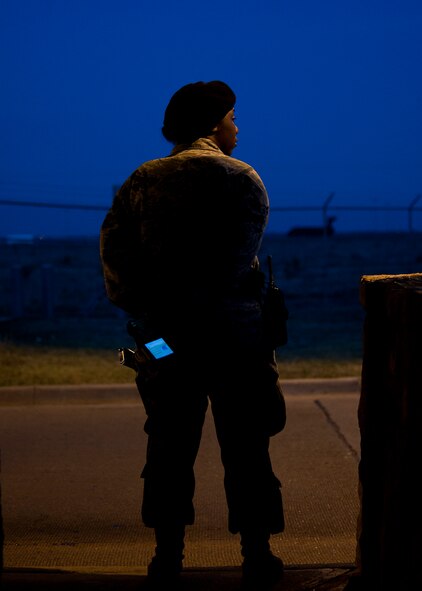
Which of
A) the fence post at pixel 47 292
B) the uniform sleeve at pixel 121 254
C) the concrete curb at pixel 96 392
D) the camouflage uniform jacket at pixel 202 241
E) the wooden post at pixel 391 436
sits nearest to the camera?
the wooden post at pixel 391 436

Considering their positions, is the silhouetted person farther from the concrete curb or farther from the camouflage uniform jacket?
the concrete curb

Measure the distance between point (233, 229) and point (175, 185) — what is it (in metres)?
Result: 0.26

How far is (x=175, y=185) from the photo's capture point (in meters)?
3.46

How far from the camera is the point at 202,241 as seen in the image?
3445mm

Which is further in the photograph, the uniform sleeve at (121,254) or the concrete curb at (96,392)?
the concrete curb at (96,392)

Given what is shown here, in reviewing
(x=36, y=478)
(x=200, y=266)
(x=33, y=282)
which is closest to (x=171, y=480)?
(x=200, y=266)

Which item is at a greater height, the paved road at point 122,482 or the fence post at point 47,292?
the paved road at point 122,482

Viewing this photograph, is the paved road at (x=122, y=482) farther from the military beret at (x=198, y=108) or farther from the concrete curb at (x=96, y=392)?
the military beret at (x=198, y=108)

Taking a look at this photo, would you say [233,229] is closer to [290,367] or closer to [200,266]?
[200,266]

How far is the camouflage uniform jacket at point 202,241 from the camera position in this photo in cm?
344

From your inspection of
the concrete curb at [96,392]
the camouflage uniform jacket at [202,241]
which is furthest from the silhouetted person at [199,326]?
the concrete curb at [96,392]

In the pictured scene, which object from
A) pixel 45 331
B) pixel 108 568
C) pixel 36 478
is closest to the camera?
pixel 108 568

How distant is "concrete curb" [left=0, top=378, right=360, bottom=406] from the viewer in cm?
830

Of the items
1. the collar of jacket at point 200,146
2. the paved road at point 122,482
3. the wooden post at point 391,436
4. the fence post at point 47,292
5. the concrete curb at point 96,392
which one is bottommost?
the fence post at point 47,292
